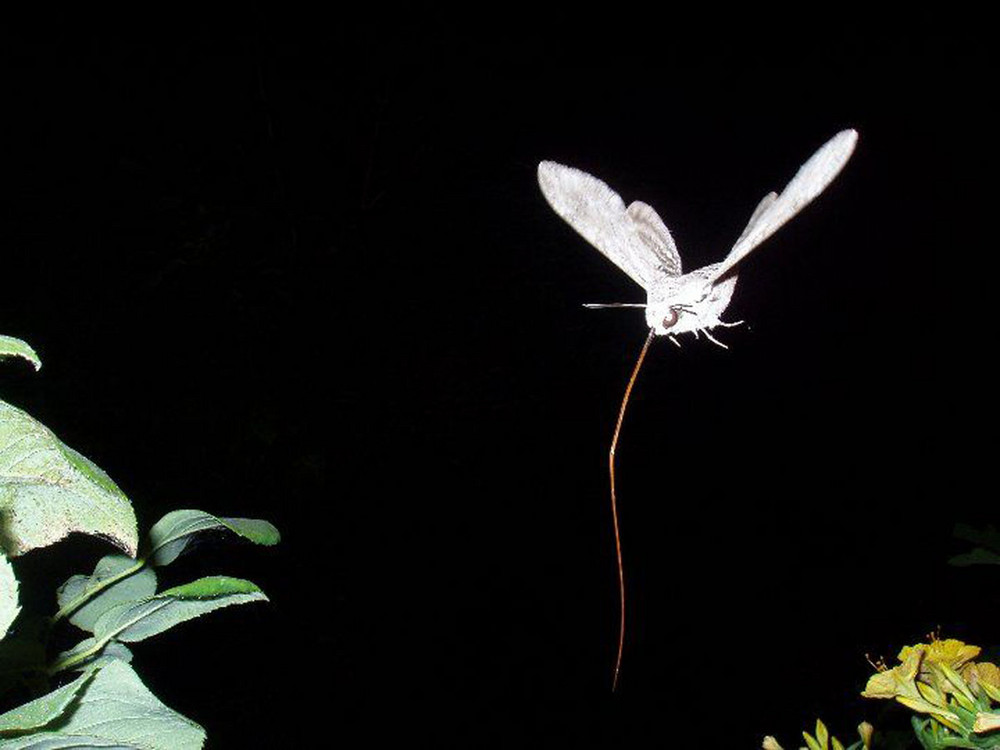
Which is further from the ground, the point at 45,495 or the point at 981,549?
the point at 45,495

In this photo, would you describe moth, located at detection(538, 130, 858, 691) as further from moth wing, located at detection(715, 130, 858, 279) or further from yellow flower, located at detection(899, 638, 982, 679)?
yellow flower, located at detection(899, 638, 982, 679)

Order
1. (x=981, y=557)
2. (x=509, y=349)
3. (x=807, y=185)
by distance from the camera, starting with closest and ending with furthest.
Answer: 1. (x=807, y=185)
2. (x=981, y=557)
3. (x=509, y=349)

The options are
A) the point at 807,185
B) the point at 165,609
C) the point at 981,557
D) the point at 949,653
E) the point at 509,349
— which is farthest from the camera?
the point at 509,349

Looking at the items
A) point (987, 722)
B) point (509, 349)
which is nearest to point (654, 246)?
point (987, 722)

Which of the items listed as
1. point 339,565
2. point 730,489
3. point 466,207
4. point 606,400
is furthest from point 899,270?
point 339,565

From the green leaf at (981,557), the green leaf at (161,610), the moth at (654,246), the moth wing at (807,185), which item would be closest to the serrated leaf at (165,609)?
the green leaf at (161,610)

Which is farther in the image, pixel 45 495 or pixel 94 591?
pixel 94 591

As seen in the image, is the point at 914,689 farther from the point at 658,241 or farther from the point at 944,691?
the point at 658,241

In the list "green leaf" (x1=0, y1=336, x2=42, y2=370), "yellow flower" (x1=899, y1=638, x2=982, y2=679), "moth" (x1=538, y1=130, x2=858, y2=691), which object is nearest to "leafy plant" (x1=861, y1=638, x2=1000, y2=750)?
"yellow flower" (x1=899, y1=638, x2=982, y2=679)

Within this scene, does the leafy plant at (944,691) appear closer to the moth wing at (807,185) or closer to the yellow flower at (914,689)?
the yellow flower at (914,689)
